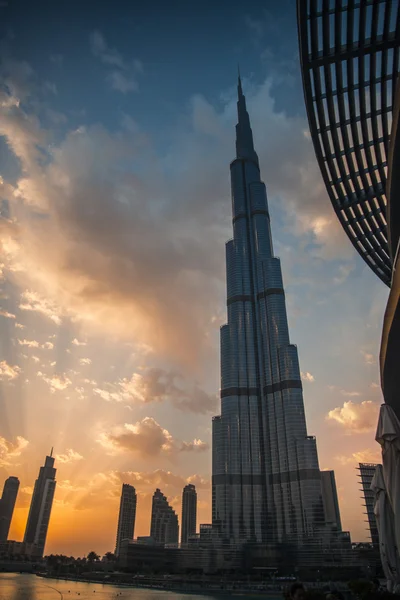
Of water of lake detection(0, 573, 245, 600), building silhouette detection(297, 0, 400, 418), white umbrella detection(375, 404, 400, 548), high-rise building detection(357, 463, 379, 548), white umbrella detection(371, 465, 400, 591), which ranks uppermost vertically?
building silhouette detection(297, 0, 400, 418)

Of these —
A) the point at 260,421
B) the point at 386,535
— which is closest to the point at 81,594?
the point at 386,535

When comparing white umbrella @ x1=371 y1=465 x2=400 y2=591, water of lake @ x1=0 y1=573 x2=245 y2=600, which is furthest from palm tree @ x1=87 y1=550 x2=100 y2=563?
white umbrella @ x1=371 y1=465 x2=400 y2=591

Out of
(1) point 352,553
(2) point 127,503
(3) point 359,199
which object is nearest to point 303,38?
(3) point 359,199

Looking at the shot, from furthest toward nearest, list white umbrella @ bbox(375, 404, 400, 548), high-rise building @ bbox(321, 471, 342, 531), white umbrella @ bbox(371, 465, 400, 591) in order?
high-rise building @ bbox(321, 471, 342, 531) → white umbrella @ bbox(371, 465, 400, 591) → white umbrella @ bbox(375, 404, 400, 548)

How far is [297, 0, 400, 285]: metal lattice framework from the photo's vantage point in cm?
2398

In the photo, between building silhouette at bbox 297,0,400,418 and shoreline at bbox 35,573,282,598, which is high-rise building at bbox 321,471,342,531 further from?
building silhouette at bbox 297,0,400,418

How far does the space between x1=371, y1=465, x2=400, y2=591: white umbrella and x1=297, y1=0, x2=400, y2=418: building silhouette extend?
4.39 meters

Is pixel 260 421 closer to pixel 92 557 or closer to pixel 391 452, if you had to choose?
pixel 92 557

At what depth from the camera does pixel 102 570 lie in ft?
440

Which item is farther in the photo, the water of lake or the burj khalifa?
the burj khalifa

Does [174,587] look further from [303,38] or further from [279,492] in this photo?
[303,38]

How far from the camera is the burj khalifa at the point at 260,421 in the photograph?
5325 inches

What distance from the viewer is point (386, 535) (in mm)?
21781

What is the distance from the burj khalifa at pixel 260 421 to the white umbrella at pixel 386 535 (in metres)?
123
